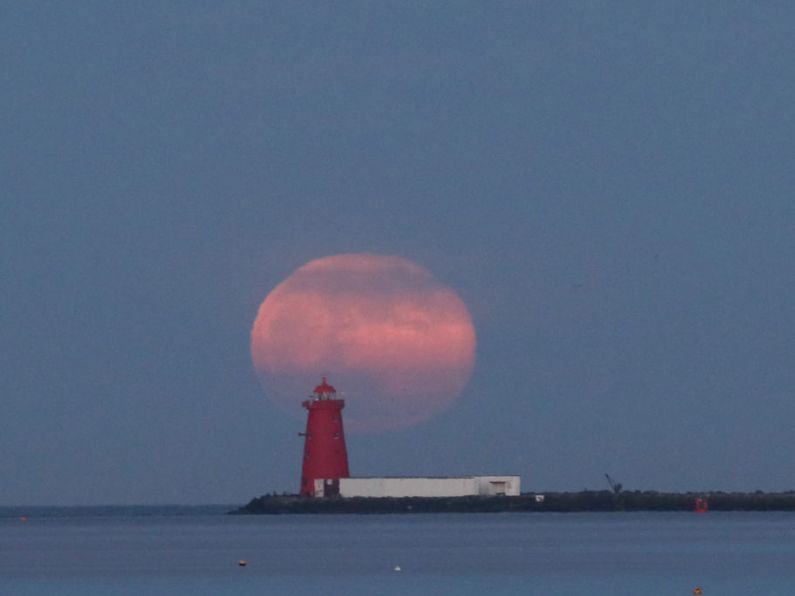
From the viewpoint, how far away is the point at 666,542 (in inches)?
3041

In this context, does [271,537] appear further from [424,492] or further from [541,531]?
[424,492]

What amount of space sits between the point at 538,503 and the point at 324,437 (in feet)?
80.8

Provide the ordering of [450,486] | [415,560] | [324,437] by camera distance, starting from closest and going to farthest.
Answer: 1. [415,560]
2. [324,437]
3. [450,486]

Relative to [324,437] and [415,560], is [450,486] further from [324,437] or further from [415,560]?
[415,560]

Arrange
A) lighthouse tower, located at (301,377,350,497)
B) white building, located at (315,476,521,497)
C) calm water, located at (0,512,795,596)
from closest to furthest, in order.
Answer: calm water, located at (0,512,795,596), lighthouse tower, located at (301,377,350,497), white building, located at (315,476,521,497)

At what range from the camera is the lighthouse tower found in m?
89.2

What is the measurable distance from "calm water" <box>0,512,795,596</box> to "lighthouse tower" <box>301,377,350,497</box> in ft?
9.37

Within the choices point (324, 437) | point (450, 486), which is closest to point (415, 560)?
point (324, 437)

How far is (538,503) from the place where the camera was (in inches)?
4353

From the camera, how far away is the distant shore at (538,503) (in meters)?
99.6

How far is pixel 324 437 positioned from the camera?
89.0 metres

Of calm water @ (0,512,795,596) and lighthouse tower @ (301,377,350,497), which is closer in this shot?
calm water @ (0,512,795,596)

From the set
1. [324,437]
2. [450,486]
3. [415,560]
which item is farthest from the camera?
[450,486]

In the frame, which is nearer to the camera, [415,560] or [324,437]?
[415,560]
